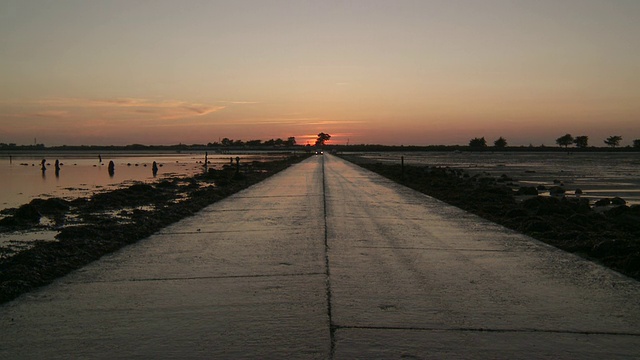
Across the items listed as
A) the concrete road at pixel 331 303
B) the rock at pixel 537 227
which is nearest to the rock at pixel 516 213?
the rock at pixel 537 227

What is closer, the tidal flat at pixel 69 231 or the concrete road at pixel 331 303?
the concrete road at pixel 331 303

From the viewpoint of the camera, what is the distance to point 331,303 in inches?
268

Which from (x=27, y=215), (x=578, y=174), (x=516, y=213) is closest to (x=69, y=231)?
(x=27, y=215)

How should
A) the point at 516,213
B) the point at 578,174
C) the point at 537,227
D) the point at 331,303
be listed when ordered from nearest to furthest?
1. the point at 331,303
2. the point at 537,227
3. the point at 516,213
4. the point at 578,174

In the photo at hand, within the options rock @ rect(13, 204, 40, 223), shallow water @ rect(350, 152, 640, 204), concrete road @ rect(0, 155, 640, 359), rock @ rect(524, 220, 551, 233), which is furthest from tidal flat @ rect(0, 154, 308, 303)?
shallow water @ rect(350, 152, 640, 204)

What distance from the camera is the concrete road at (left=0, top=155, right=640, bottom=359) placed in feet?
17.6

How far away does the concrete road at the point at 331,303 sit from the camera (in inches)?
211

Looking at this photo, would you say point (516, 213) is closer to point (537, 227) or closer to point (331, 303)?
point (537, 227)

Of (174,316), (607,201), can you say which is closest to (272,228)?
(174,316)

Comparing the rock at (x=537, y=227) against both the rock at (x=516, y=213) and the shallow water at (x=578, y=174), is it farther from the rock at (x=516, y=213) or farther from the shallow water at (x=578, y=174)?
the shallow water at (x=578, y=174)

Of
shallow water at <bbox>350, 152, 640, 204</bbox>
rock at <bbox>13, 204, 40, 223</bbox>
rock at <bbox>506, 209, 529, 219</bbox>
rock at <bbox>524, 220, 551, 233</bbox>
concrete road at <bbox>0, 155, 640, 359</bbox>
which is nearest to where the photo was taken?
concrete road at <bbox>0, 155, 640, 359</bbox>

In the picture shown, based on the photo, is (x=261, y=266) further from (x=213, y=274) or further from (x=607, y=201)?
(x=607, y=201)

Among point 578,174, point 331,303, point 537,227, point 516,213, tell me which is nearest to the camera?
point 331,303

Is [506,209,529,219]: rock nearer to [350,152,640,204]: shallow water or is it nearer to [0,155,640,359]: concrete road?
[0,155,640,359]: concrete road
